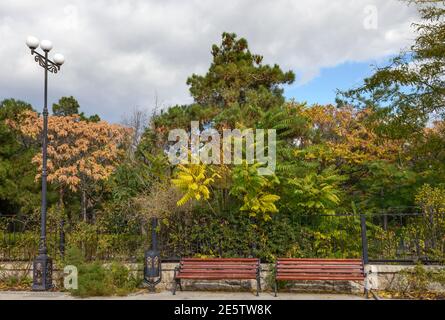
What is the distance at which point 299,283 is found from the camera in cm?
1028

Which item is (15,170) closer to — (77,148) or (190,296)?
(77,148)

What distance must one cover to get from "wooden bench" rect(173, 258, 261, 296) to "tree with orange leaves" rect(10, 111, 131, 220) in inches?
565

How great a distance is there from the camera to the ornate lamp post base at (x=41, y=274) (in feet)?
34.6

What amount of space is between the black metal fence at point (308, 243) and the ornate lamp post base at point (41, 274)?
0.71 meters

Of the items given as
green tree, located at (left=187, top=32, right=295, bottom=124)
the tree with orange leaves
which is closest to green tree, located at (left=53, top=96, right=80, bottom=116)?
the tree with orange leaves

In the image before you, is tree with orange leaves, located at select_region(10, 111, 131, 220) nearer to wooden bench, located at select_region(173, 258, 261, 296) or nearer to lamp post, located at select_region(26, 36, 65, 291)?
lamp post, located at select_region(26, 36, 65, 291)

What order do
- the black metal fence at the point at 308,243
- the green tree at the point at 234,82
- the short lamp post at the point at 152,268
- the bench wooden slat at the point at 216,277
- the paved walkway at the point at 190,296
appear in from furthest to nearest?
the green tree at the point at 234,82, the short lamp post at the point at 152,268, the black metal fence at the point at 308,243, the bench wooden slat at the point at 216,277, the paved walkway at the point at 190,296

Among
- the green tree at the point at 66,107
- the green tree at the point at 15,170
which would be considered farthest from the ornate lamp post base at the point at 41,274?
the green tree at the point at 66,107

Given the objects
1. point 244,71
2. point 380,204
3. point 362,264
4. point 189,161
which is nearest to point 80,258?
point 189,161

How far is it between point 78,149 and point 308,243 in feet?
54.8

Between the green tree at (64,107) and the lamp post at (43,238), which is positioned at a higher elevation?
the green tree at (64,107)

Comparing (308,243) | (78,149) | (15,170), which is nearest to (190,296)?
(308,243)

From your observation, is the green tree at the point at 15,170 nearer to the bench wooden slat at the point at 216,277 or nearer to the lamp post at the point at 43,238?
the lamp post at the point at 43,238

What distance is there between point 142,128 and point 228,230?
14771 millimetres
